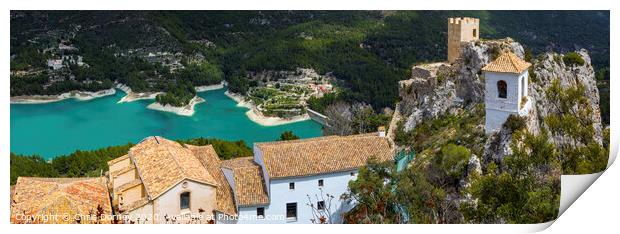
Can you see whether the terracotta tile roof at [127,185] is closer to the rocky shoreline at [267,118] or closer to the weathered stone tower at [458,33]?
the weathered stone tower at [458,33]

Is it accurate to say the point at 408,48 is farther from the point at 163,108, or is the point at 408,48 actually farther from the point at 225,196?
the point at 225,196

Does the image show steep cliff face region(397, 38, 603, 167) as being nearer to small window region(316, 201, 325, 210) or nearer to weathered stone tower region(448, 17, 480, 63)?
weathered stone tower region(448, 17, 480, 63)

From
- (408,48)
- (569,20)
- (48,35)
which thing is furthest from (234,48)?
(569,20)

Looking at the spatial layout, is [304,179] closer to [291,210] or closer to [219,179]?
[291,210]

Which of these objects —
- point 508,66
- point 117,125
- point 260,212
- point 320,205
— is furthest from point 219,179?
point 117,125

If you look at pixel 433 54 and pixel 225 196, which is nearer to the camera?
pixel 225 196

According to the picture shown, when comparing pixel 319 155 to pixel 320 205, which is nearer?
pixel 320 205
